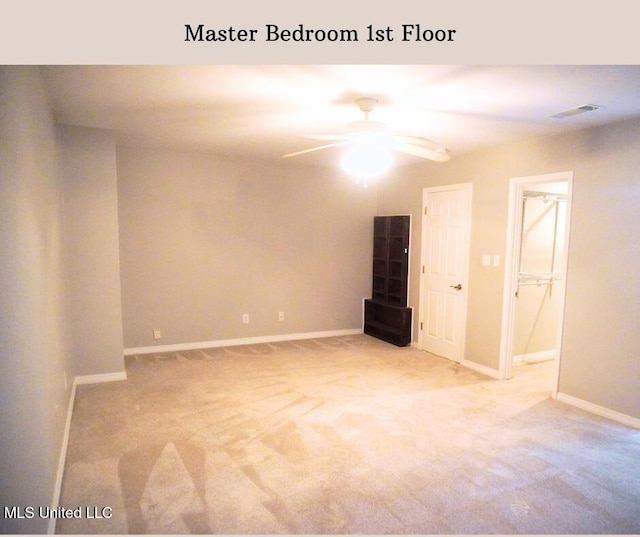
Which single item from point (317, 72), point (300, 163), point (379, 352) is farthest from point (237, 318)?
point (317, 72)

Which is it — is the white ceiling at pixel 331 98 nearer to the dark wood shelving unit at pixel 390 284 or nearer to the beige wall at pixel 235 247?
the beige wall at pixel 235 247

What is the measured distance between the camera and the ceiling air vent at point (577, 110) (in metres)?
2.73

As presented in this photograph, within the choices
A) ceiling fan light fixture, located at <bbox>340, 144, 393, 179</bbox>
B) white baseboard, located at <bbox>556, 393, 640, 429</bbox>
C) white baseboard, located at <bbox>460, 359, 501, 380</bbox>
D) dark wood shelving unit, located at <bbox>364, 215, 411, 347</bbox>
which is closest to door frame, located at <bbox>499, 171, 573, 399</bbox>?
white baseboard, located at <bbox>460, 359, 501, 380</bbox>

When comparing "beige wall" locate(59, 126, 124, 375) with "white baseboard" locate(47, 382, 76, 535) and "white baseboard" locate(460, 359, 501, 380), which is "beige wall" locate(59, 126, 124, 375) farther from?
"white baseboard" locate(460, 359, 501, 380)

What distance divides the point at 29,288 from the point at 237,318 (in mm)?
3445

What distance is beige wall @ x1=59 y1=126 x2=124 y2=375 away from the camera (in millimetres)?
3613

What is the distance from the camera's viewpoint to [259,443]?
107 inches

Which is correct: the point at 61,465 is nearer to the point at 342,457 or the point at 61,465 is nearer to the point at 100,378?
the point at 100,378

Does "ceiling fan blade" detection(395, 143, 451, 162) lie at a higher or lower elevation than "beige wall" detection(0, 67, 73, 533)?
higher

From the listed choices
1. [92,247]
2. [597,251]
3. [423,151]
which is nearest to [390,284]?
[597,251]

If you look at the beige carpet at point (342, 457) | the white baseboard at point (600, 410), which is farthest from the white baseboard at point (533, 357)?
the white baseboard at point (600, 410)

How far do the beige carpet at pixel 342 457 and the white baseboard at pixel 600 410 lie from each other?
91 millimetres

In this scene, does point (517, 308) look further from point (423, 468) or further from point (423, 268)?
point (423, 468)

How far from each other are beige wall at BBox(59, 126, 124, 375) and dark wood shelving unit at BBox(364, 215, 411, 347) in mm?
3287
